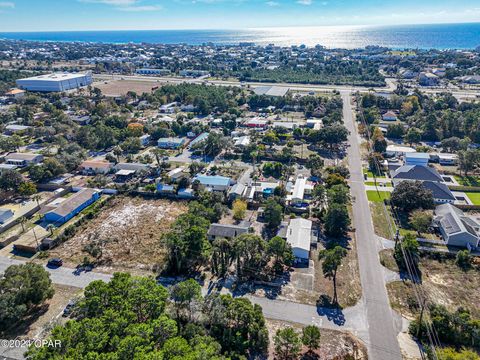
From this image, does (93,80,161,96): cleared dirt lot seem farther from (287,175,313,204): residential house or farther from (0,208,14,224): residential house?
(287,175,313,204): residential house

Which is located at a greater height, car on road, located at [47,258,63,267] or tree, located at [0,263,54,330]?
tree, located at [0,263,54,330]

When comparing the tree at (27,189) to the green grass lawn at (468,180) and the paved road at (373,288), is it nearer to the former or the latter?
the paved road at (373,288)

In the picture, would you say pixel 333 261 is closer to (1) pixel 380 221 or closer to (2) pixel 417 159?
(1) pixel 380 221

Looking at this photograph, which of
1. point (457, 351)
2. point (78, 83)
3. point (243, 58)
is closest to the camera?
point (457, 351)

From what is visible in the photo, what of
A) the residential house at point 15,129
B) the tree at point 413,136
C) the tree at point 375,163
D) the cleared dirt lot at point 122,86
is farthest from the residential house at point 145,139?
the tree at point 413,136

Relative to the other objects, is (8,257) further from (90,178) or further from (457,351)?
(457,351)

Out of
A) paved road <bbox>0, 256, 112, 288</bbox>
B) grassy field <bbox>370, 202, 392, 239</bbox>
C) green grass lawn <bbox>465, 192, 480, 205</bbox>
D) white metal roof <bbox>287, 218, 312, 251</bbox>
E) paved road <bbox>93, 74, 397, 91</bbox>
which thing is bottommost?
paved road <bbox>0, 256, 112, 288</bbox>

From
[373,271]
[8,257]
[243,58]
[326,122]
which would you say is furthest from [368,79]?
[8,257]

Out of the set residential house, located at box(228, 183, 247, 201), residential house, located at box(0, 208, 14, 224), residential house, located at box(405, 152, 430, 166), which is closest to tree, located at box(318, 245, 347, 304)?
residential house, located at box(228, 183, 247, 201)
